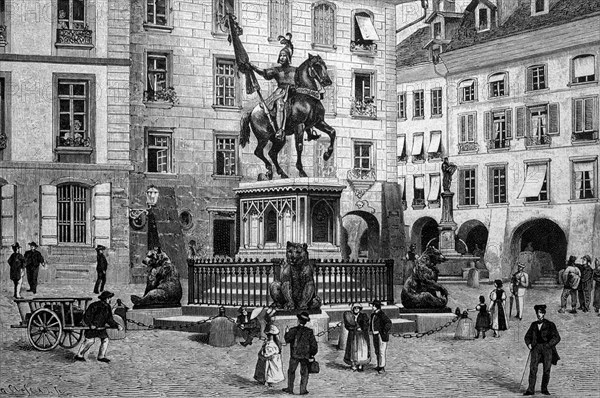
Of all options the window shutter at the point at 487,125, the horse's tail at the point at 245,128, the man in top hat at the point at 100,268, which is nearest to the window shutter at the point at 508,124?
the window shutter at the point at 487,125

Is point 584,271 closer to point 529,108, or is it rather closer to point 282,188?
point 529,108

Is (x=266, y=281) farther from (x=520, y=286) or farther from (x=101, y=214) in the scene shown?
(x=520, y=286)

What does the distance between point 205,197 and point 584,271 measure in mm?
4227

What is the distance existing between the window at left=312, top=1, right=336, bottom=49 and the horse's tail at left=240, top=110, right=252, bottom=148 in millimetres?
1221

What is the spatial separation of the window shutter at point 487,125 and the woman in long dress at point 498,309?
204 cm

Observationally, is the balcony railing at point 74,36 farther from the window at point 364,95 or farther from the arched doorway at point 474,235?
the arched doorway at point 474,235

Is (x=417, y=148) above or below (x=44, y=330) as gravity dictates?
above

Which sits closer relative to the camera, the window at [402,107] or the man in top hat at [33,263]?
the man in top hat at [33,263]

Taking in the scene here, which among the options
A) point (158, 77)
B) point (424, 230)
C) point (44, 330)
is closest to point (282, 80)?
point (158, 77)

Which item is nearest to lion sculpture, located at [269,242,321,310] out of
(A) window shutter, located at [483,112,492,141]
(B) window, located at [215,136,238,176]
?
(B) window, located at [215,136,238,176]

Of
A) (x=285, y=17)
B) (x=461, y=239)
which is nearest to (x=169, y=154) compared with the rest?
(x=285, y=17)

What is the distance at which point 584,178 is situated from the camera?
1184 centimetres

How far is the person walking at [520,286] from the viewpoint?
12.1 m

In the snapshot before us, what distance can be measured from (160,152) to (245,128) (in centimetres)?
137
